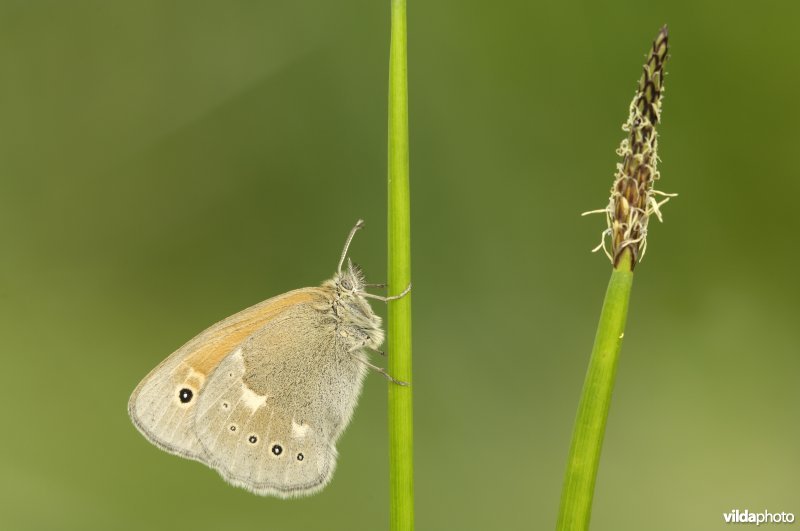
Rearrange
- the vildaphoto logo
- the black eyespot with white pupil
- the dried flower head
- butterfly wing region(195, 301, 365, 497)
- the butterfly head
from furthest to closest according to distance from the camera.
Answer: the butterfly head
the black eyespot with white pupil
butterfly wing region(195, 301, 365, 497)
the vildaphoto logo
the dried flower head

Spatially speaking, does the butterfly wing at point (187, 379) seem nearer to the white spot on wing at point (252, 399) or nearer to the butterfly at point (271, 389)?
the butterfly at point (271, 389)

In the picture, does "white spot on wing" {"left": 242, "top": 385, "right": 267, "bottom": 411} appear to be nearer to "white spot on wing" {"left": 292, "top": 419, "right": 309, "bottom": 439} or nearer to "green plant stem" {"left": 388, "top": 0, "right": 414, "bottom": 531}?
"white spot on wing" {"left": 292, "top": 419, "right": 309, "bottom": 439}

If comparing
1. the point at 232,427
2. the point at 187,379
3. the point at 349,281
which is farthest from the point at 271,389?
the point at 349,281

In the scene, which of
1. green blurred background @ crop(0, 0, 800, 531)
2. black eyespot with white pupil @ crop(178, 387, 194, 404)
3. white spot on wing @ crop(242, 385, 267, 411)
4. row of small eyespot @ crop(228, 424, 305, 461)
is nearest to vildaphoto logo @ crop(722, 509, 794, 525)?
green blurred background @ crop(0, 0, 800, 531)

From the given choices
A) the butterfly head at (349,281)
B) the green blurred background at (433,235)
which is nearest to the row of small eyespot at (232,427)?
the butterfly head at (349,281)

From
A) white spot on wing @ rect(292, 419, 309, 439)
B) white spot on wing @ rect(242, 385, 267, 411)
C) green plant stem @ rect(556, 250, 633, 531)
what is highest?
white spot on wing @ rect(242, 385, 267, 411)

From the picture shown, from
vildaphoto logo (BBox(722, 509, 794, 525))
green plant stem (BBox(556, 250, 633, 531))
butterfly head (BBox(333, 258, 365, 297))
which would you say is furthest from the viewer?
butterfly head (BBox(333, 258, 365, 297))

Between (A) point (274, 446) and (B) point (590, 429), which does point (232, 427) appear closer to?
(A) point (274, 446)
